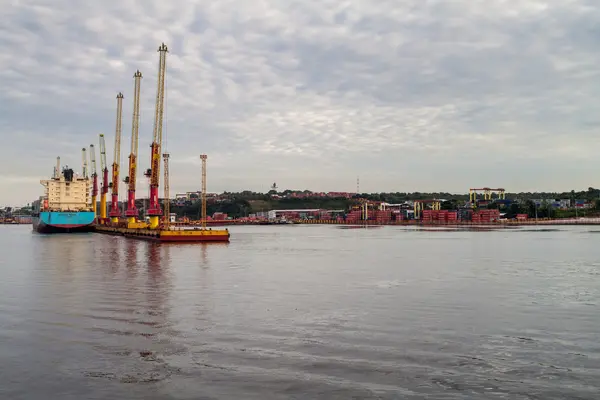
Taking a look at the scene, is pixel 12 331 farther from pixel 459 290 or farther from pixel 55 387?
pixel 459 290

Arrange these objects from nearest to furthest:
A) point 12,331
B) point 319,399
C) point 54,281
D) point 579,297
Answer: point 319,399 < point 12,331 < point 579,297 < point 54,281

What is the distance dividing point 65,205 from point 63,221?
9.55m

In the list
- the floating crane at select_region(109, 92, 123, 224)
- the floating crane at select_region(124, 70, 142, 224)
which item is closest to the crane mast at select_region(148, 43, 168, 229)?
the floating crane at select_region(124, 70, 142, 224)

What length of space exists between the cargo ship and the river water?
90638 mm

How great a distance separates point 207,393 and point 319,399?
2.20 meters

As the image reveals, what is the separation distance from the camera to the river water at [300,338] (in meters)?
10.9

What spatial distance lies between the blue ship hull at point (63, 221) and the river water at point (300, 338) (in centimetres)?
8968

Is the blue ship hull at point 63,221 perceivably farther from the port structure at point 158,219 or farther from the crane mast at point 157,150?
the crane mast at point 157,150

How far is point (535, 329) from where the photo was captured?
1631 cm

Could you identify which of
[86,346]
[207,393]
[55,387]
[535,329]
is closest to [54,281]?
[86,346]

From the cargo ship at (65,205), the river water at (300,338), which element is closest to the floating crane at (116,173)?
the cargo ship at (65,205)

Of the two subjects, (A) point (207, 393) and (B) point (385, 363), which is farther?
(B) point (385, 363)

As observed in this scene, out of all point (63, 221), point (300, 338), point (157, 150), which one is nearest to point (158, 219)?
point (157, 150)

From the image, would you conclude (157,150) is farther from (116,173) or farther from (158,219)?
(116,173)
